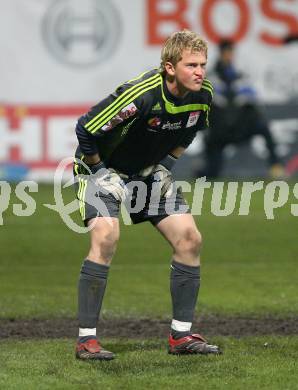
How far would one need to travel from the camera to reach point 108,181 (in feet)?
24.8

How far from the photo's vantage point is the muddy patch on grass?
860 cm

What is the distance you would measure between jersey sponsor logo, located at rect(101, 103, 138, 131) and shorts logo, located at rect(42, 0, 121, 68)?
52.2ft

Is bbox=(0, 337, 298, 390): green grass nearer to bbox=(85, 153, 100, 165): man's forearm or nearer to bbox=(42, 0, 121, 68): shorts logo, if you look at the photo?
bbox=(85, 153, 100, 165): man's forearm

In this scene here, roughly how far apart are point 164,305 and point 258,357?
299 centimetres

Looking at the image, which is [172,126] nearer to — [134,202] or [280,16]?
[134,202]

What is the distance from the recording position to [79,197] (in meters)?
7.60

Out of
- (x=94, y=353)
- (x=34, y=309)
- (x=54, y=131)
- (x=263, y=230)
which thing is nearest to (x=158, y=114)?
(x=94, y=353)

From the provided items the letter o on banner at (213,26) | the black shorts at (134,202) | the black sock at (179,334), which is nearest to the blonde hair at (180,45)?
the black shorts at (134,202)

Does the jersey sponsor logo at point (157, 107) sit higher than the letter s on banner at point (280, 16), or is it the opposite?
the letter s on banner at point (280, 16)

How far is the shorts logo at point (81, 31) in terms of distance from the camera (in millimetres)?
22844

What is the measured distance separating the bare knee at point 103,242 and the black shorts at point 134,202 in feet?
0.43

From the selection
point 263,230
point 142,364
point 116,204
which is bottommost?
point 263,230

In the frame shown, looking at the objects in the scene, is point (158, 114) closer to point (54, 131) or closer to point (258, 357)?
point (258, 357)

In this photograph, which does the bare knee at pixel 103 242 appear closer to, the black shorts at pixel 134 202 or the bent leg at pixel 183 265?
the black shorts at pixel 134 202
